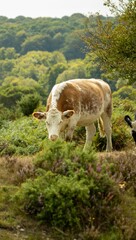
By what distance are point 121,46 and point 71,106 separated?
12.8 ft

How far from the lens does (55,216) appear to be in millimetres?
6922

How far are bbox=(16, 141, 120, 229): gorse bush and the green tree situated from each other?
23.3ft

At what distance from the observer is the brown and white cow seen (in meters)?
11.0

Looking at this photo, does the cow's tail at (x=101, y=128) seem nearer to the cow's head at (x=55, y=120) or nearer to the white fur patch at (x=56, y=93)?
→ the white fur patch at (x=56, y=93)

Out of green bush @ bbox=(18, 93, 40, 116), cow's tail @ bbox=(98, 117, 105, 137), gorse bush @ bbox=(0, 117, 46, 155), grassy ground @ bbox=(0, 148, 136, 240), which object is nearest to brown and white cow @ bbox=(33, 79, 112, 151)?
cow's tail @ bbox=(98, 117, 105, 137)

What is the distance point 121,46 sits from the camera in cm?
1452

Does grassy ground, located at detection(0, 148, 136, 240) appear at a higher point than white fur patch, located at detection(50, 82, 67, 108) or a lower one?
lower

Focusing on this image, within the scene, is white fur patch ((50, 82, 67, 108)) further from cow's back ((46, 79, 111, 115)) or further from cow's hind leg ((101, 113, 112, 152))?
cow's hind leg ((101, 113, 112, 152))

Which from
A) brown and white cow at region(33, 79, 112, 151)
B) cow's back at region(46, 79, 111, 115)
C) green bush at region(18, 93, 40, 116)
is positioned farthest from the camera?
green bush at region(18, 93, 40, 116)

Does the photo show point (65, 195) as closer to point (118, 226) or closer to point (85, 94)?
point (118, 226)

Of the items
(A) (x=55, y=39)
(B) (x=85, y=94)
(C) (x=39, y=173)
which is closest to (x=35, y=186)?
(C) (x=39, y=173)

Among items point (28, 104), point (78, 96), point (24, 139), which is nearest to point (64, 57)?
point (28, 104)

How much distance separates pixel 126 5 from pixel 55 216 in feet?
34.0

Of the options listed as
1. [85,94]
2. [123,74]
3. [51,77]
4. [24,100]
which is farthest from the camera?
[51,77]
